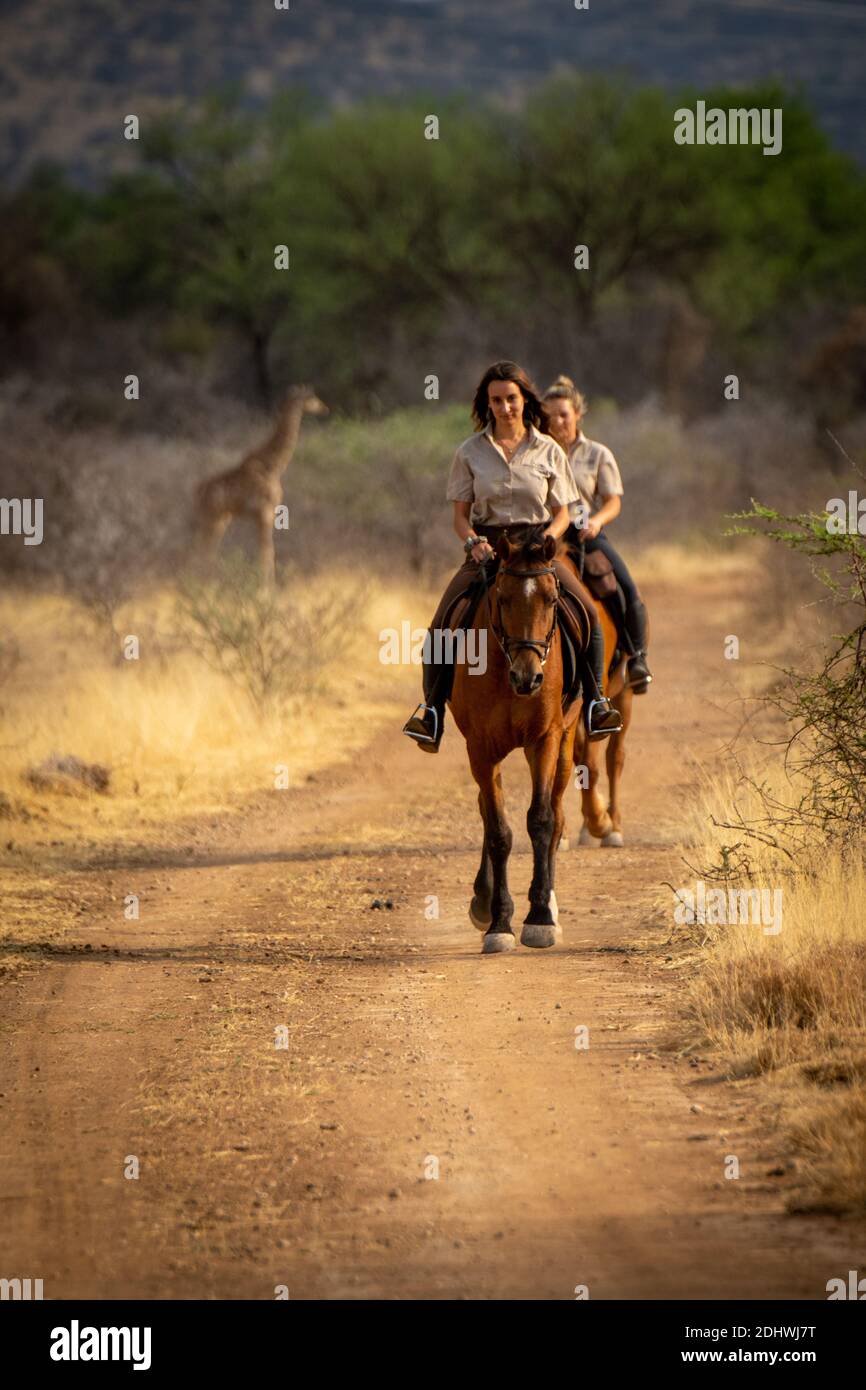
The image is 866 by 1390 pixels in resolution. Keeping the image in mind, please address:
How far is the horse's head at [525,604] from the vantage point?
24.1 feet

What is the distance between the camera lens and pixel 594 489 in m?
9.70

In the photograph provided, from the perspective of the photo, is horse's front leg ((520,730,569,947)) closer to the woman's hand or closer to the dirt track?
the dirt track

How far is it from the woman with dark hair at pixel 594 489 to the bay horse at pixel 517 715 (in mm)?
1647

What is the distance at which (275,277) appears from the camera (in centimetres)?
4572

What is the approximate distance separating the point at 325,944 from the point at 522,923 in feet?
3.04

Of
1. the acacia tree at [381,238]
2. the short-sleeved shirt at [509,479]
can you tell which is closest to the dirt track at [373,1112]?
the short-sleeved shirt at [509,479]

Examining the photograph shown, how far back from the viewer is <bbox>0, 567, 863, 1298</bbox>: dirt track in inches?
177

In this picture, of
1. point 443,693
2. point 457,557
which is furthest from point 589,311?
point 443,693

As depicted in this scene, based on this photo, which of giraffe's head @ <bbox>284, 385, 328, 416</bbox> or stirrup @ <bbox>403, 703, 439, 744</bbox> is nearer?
stirrup @ <bbox>403, 703, 439, 744</bbox>

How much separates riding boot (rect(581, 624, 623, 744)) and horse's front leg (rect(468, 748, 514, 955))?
0.59 metres

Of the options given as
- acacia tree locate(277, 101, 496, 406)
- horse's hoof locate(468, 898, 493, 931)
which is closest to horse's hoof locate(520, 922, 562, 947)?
horse's hoof locate(468, 898, 493, 931)

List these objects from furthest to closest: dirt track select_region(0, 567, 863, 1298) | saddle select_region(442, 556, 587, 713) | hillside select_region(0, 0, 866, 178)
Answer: hillside select_region(0, 0, 866, 178) → saddle select_region(442, 556, 587, 713) → dirt track select_region(0, 567, 863, 1298)

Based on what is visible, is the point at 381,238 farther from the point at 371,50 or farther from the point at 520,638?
the point at 371,50

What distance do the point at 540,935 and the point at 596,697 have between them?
3.99 ft
